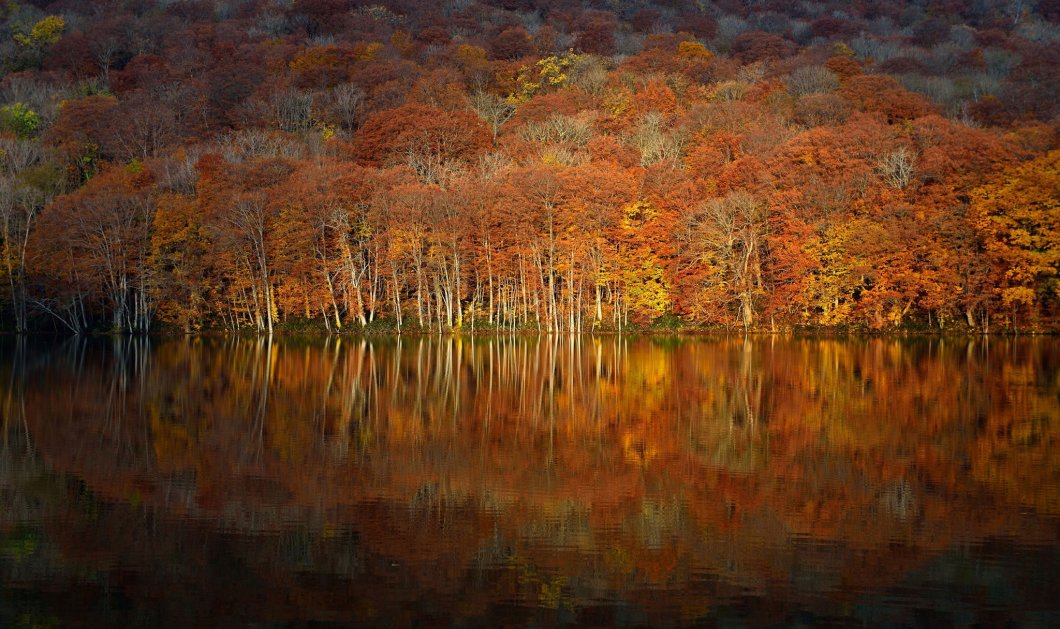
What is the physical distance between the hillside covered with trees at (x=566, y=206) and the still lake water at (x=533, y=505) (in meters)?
31.0

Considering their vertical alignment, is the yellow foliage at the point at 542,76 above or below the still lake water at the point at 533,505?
above

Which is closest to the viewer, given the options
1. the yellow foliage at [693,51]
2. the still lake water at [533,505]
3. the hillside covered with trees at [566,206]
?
the still lake water at [533,505]

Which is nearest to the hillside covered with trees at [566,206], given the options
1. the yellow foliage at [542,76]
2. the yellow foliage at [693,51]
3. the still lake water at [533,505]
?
the yellow foliage at [542,76]

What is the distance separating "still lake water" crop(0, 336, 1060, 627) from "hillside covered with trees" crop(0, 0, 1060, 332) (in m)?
31.0

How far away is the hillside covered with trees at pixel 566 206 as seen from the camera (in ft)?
188

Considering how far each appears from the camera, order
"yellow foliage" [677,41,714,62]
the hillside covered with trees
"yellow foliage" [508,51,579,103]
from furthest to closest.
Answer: "yellow foliage" [677,41,714,62] < "yellow foliage" [508,51,579,103] < the hillside covered with trees

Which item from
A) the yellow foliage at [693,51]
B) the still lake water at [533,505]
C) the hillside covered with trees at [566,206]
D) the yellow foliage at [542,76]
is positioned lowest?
the still lake water at [533,505]

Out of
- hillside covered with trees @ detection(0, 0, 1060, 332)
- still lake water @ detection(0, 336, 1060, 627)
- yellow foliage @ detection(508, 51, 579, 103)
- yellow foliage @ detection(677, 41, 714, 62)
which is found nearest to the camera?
still lake water @ detection(0, 336, 1060, 627)

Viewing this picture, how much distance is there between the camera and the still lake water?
9.55m

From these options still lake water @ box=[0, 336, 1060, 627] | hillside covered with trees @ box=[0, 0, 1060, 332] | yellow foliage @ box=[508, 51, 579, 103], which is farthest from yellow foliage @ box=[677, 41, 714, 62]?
still lake water @ box=[0, 336, 1060, 627]

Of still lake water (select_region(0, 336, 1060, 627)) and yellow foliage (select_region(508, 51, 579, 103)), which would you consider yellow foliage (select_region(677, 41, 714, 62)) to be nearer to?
yellow foliage (select_region(508, 51, 579, 103))

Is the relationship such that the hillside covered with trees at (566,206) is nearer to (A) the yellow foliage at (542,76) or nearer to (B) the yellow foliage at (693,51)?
(A) the yellow foliage at (542,76)

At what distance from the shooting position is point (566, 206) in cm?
6094

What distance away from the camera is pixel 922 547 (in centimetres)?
1135
